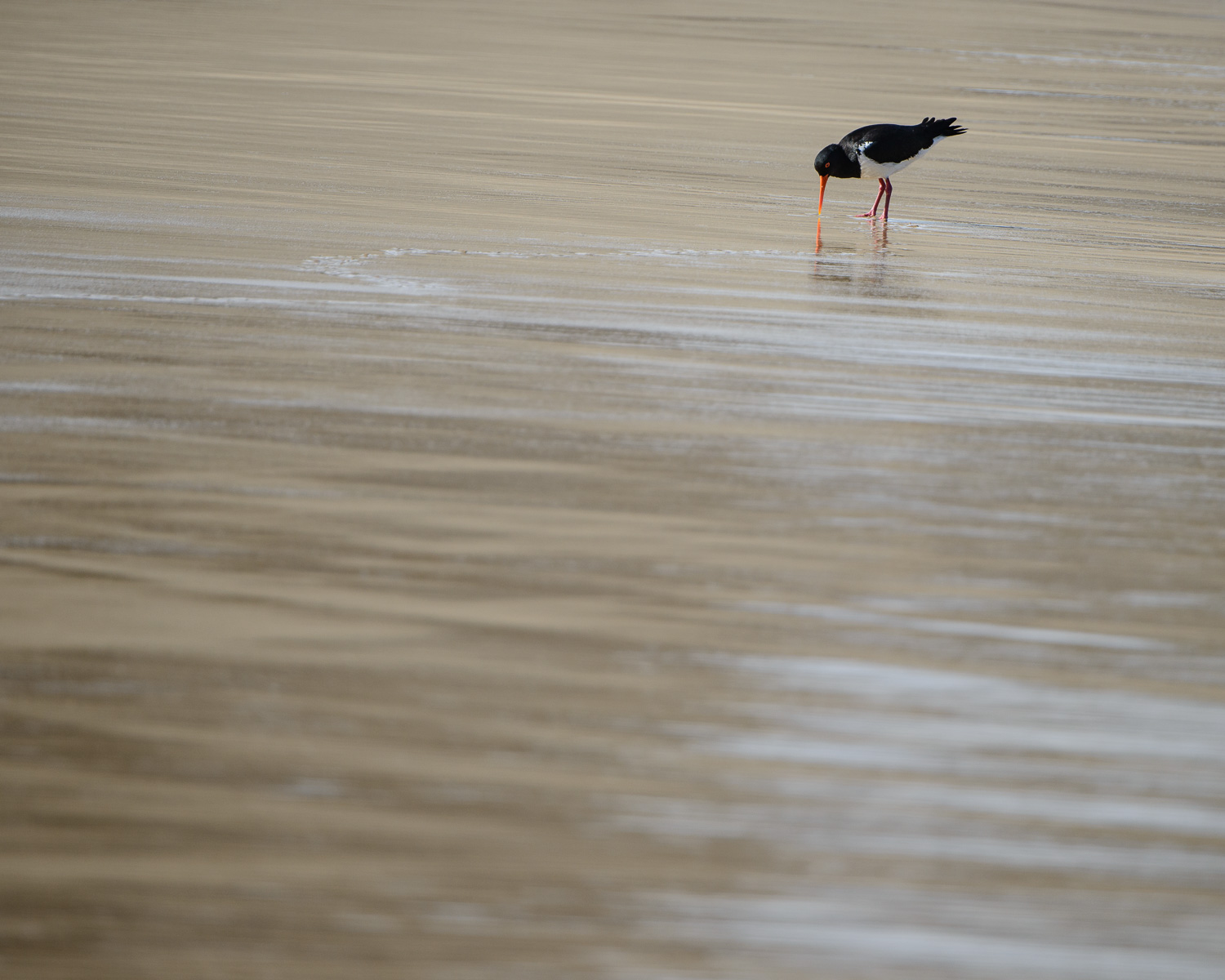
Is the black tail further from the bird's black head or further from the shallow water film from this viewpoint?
the shallow water film

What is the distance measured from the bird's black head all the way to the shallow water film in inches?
16.4

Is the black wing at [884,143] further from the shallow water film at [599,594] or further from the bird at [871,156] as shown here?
the shallow water film at [599,594]

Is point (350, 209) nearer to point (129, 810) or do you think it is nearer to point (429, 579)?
point (429, 579)

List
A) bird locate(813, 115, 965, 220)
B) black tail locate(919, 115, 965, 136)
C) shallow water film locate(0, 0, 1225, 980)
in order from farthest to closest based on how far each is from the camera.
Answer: black tail locate(919, 115, 965, 136), bird locate(813, 115, 965, 220), shallow water film locate(0, 0, 1225, 980)

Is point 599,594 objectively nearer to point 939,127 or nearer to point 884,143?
point 884,143

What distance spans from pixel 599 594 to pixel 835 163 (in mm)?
3742

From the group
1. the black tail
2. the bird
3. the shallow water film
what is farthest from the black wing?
the shallow water film

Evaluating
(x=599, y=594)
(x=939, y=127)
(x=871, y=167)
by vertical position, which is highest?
(x=939, y=127)

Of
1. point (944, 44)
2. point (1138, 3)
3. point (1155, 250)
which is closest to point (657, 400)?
point (1155, 250)

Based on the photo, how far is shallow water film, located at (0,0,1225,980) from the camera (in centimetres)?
134

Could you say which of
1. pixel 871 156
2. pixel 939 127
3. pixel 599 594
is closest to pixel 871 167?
pixel 871 156

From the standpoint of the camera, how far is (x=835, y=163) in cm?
538

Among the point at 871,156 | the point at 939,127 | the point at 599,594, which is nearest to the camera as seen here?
the point at 599,594

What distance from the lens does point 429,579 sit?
1990 millimetres
